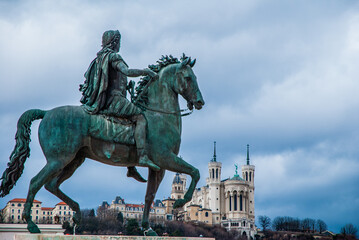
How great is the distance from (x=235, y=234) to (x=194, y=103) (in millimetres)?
131275

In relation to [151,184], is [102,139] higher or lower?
higher

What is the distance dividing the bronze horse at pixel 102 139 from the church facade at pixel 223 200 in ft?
472

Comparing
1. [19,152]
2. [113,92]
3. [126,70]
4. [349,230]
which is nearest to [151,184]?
[113,92]

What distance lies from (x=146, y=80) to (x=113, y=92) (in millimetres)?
700

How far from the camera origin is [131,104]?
896 centimetres

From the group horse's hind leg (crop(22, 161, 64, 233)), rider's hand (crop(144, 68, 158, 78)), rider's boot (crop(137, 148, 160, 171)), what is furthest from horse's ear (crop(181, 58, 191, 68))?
horse's hind leg (crop(22, 161, 64, 233))

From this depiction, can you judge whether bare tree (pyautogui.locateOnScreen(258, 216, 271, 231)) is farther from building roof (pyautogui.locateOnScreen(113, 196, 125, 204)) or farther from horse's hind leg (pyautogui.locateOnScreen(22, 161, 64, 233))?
horse's hind leg (pyautogui.locateOnScreen(22, 161, 64, 233))

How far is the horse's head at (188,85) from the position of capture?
9344mm

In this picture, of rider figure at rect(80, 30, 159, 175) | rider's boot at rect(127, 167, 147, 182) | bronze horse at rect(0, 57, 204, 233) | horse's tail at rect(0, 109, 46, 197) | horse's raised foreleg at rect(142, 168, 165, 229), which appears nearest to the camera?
bronze horse at rect(0, 57, 204, 233)

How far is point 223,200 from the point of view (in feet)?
556

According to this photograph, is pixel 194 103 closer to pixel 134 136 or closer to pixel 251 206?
pixel 134 136

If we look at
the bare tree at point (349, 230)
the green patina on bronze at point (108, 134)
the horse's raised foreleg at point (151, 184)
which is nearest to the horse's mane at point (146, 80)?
the green patina on bronze at point (108, 134)

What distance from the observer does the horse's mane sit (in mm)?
9299

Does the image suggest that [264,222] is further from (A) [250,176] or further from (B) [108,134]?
(B) [108,134]
